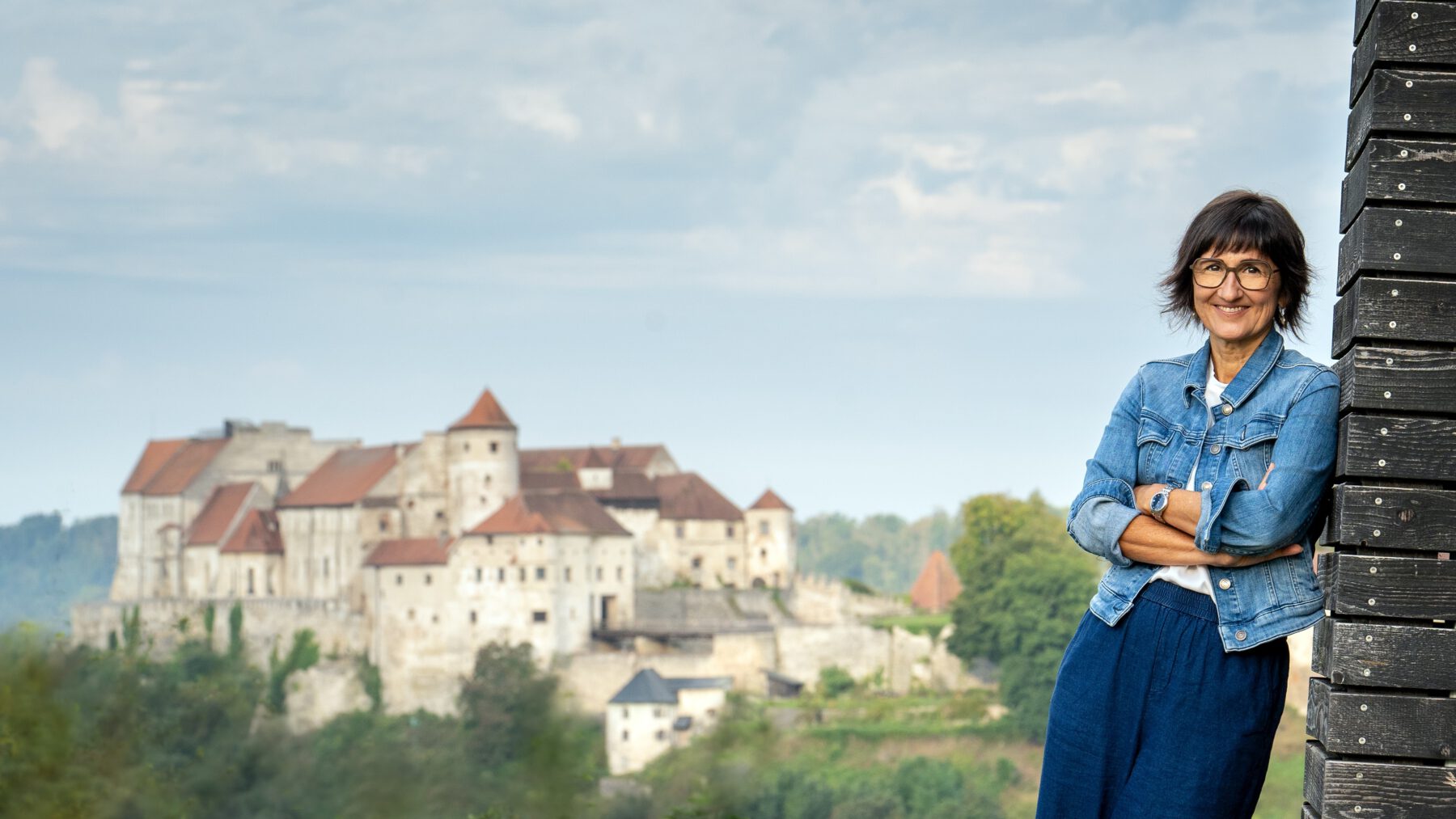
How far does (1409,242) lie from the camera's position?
11.1 feet

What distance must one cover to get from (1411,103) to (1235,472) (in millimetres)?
778

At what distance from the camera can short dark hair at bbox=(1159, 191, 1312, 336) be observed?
3.56 metres

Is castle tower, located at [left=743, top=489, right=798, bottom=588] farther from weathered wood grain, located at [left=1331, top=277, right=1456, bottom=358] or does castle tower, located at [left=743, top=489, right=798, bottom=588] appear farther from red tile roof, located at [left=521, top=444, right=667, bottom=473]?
weathered wood grain, located at [left=1331, top=277, right=1456, bottom=358]

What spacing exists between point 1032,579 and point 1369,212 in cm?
4538

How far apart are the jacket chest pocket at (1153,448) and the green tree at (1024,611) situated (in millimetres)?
38873

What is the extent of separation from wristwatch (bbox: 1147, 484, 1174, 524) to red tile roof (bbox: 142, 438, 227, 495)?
60.2 m

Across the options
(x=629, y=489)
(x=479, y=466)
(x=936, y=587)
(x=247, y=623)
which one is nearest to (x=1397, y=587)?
(x=479, y=466)

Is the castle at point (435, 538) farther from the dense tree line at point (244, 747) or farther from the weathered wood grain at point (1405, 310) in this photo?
the weathered wood grain at point (1405, 310)

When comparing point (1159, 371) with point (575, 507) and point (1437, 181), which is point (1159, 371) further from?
point (575, 507)

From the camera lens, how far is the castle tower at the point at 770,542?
184ft

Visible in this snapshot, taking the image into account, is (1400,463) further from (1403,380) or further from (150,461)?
(150,461)

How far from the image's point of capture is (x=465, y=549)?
47.7m

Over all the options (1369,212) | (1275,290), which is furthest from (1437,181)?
(1275,290)

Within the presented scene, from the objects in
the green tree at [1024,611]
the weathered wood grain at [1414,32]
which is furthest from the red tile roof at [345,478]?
the weathered wood grain at [1414,32]
